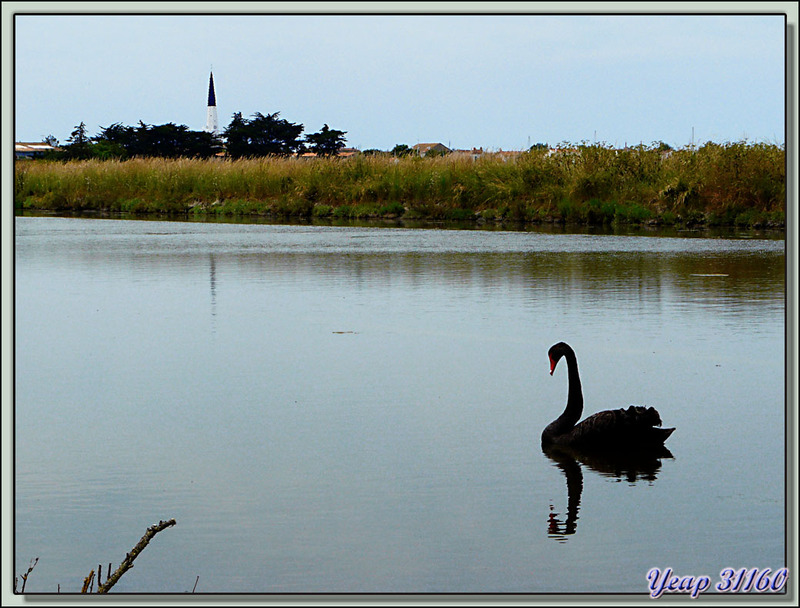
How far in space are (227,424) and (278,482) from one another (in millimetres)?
1380

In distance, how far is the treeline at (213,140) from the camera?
64500mm

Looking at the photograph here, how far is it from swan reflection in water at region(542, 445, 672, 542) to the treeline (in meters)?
57.9

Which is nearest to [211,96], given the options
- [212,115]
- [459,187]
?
[212,115]

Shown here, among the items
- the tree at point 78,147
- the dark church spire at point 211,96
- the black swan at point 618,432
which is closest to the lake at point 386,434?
the black swan at point 618,432

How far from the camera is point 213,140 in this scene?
219ft

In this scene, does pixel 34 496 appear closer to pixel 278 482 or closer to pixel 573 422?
pixel 278 482

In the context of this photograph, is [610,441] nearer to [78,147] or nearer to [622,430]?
[622,430]

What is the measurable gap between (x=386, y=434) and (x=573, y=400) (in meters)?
1.08

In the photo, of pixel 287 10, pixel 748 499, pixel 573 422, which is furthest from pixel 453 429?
pixel 287 10

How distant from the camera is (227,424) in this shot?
7.44 meters

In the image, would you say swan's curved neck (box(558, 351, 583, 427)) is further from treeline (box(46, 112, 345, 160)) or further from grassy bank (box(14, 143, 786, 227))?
treeline (box(46, 112, 345, 160))

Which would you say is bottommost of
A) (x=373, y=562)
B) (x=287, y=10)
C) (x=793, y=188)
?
(x=373, y=562)

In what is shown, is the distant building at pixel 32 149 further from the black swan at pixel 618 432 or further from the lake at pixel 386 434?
the black swan at pixel 618 432

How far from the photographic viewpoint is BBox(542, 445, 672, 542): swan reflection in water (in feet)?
20.4
